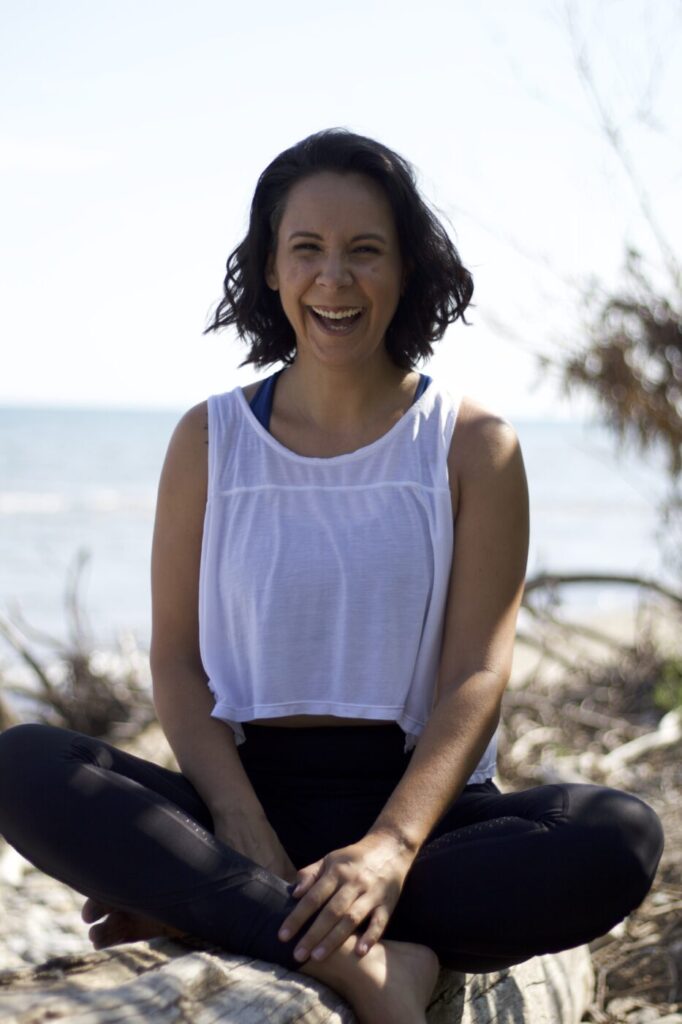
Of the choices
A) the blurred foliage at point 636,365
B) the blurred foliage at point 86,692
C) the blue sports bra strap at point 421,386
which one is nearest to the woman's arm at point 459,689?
the blue sports bra strap at point 421,386

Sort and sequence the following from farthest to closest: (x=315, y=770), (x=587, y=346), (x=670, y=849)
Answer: (x=587, y=346), (x=670, y=849), (x=315, y=770)

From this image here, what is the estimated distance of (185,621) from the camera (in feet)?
9.68

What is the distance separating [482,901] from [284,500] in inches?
39.3

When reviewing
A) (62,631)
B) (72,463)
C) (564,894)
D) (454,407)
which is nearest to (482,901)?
(564,894)

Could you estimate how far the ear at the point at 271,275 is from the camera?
310 cm

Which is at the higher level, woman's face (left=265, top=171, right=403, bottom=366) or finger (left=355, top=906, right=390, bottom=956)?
woman's face (left=265, top=171, right=403, bottom=366)

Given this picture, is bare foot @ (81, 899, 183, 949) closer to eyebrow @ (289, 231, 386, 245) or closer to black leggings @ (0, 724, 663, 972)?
black leggings @ (0, 724, 663, 972)

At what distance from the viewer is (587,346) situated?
5035 mm

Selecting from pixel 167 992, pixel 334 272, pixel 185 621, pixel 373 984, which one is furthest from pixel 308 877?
pixel 334 272

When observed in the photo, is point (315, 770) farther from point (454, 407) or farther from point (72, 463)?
point (72, 463)

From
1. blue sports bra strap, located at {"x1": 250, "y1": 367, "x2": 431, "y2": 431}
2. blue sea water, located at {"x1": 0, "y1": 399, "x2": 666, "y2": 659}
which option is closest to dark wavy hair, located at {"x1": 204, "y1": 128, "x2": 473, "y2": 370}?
blue sports bra strap, located at {"x1": 250, "y1": 367, "x2": 431, "y2": 431}

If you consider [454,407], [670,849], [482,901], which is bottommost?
A: [670,849]

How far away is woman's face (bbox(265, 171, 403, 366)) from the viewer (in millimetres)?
2854

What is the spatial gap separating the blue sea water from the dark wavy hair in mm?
2164
